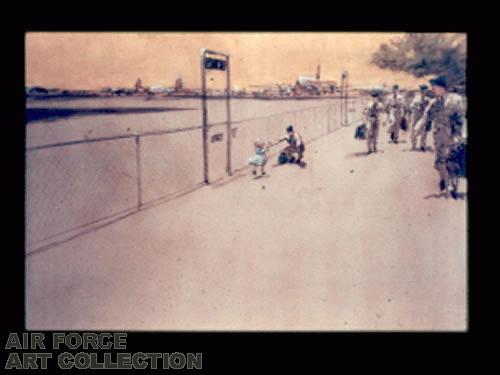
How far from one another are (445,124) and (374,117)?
2.17ft

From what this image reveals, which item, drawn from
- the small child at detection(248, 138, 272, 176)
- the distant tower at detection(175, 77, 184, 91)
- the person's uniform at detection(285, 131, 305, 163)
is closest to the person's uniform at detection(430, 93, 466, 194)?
the person's uniform at detection(285, 131, 305, 163)

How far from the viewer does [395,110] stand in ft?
15.7

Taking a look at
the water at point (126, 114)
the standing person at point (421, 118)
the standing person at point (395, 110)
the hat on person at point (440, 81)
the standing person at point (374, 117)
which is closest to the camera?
the water at point (126, 114)

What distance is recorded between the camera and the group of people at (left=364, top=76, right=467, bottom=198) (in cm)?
452

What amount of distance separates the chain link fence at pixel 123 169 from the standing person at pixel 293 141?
54mm

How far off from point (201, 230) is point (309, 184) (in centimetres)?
104

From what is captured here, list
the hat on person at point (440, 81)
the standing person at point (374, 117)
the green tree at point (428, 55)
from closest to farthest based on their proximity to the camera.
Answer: the green tree at point (428, 55) < the hat on person at point (440, 81) < the standing person at point (374, 117)

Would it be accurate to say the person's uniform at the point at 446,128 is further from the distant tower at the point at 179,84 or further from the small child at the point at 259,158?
the distant tower at the point at 179,84

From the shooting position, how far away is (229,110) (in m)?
4.89

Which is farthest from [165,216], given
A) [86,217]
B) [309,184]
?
[309,184]

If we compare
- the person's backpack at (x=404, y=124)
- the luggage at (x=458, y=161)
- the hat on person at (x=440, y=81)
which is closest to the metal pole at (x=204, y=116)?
the person's backpack at (x=404, y=124)

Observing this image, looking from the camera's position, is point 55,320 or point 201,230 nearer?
point 55,320

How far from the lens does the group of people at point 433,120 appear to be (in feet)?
14.8

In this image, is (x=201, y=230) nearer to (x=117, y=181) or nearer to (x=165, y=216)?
(x=165, y=216)
